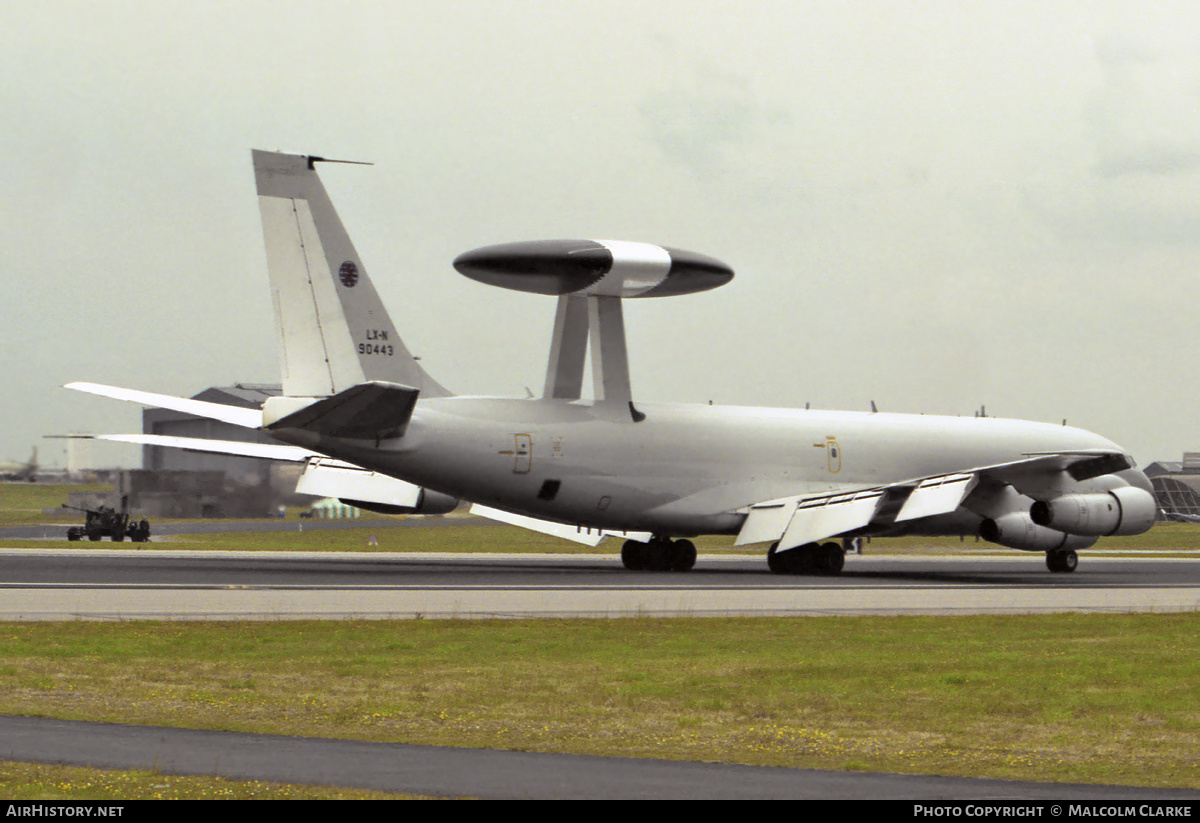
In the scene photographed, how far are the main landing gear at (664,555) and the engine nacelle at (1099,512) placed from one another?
9136mm

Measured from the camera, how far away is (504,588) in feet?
96.5

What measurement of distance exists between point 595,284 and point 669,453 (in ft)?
17.6

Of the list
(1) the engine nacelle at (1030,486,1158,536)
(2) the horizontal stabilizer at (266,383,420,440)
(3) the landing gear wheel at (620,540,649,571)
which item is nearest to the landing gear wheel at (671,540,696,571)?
(3) the landing gear wheel at (620,540,649,571)

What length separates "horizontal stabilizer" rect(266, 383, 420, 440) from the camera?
30719 millimetres

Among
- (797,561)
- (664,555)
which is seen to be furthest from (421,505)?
(797,561)

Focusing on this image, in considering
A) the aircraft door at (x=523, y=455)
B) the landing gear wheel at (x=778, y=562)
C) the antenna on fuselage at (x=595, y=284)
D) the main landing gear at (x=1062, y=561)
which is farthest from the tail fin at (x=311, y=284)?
the main landing gear at (x=1062, y=561)

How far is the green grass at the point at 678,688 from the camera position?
11.3 m

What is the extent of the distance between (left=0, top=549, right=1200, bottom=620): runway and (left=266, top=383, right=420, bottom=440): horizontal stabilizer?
324 cm

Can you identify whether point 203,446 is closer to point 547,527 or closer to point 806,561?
point 547,527

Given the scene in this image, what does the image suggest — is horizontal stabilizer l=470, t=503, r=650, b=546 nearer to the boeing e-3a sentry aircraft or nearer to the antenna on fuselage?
the boeing e-3a sentry aircraft

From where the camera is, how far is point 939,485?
3597 cm

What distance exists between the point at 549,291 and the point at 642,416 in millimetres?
4296

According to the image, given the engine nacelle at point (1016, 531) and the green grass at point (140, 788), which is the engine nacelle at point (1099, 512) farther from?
the green grass at point (140, 788)
